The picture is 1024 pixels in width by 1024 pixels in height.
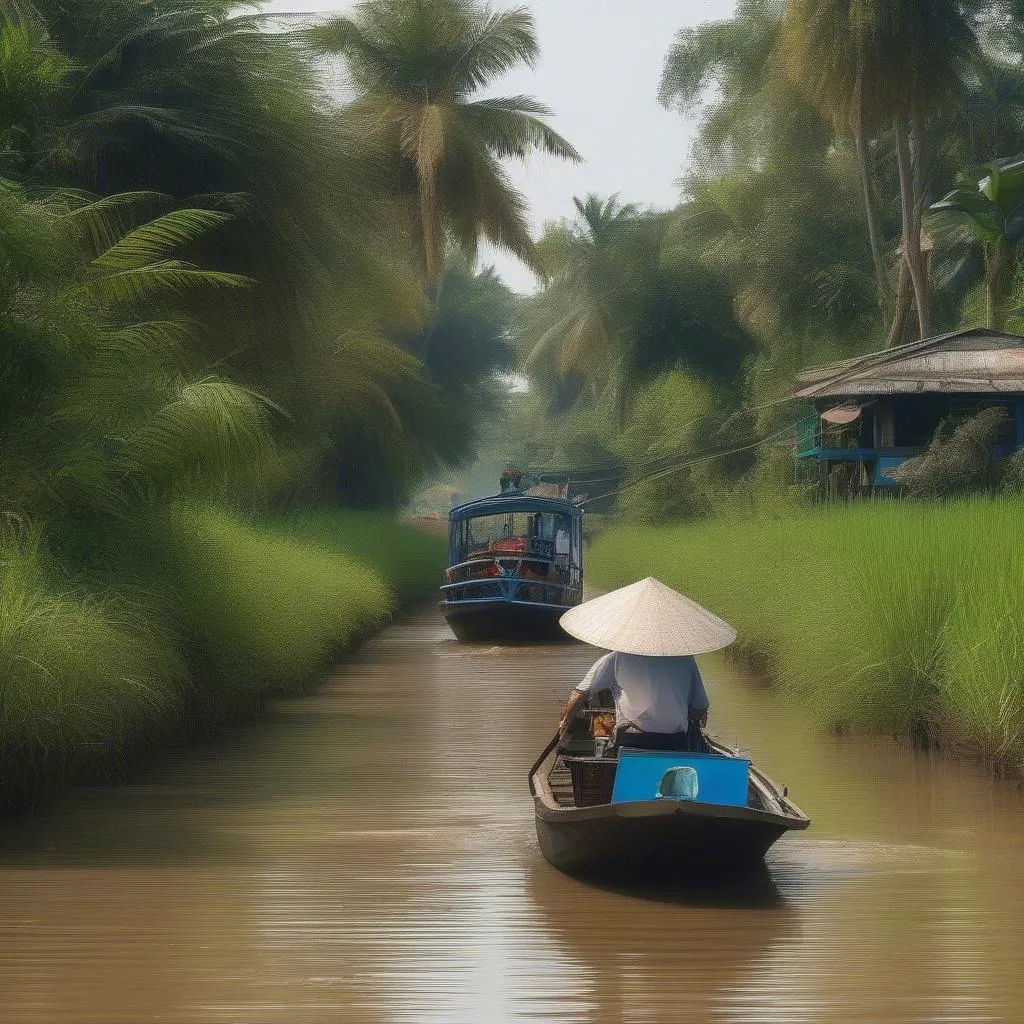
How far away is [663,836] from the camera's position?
10227 millimetres

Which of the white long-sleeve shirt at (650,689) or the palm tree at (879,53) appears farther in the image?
the palm tree at (879,53)

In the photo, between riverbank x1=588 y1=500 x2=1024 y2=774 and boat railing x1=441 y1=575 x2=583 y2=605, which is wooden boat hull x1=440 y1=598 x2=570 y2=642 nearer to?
boat railing x1=441 y1=575 x2=583 y2=605

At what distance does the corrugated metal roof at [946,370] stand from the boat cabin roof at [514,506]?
5.34 m

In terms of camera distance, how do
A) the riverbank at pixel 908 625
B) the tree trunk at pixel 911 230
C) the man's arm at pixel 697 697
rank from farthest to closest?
1. the tree trunk at pixel 911 230
2. the riverbank at pixel 908 625
3. the man's arm at pixel 697 697

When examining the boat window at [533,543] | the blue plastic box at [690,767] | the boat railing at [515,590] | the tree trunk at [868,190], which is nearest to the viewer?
the blue plastic box at [690,767]

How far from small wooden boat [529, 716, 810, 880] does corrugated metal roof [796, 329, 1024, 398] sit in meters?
24.1

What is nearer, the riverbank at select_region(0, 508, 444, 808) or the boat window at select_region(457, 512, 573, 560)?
the riverbank at select_region(0, 508, 444, 808)

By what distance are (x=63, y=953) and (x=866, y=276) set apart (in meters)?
43.6

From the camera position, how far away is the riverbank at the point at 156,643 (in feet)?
41.8

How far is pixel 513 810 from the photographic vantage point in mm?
13867

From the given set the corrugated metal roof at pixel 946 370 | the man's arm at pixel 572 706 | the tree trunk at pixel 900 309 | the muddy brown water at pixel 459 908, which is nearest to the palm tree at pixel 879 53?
the tree trunk at pixel 900 309

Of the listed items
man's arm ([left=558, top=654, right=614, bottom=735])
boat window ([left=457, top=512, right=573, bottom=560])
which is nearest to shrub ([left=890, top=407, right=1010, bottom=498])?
boat window ([left=457, top=512, right=573, bottom=560])

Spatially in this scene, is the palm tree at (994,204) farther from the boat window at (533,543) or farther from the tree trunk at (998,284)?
the boat window at (533,543)

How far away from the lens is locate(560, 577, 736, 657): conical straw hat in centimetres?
1109
